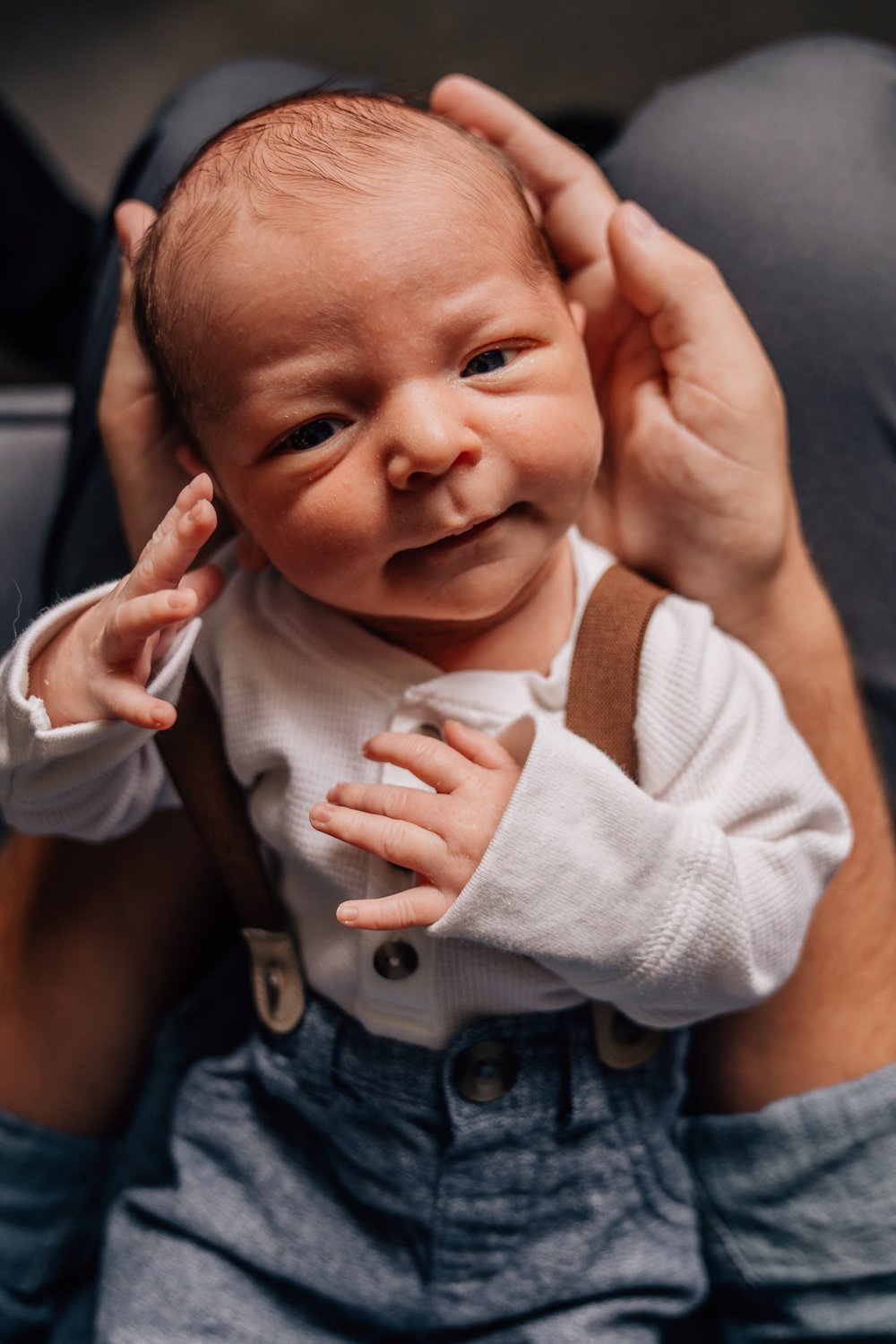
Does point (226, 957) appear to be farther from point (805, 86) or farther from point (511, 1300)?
point (805, 86)

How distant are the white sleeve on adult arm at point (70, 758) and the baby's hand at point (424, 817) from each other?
14cm

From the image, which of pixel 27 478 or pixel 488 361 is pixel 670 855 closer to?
pixel 488 361

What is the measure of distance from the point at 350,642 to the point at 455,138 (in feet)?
1.14

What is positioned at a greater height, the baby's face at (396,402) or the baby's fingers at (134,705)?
the baby's face at (396,402)

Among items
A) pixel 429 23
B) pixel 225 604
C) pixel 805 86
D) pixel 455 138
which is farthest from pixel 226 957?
pixel 429 23

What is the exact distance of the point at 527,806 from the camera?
2.30 ft

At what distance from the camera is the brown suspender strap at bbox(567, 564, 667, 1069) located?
79cm

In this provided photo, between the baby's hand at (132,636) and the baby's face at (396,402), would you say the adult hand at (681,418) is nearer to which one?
the baby's face at (396,402)

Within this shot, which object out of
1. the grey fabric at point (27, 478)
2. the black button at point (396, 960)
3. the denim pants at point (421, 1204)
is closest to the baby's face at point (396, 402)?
the black button at point (396, 960)

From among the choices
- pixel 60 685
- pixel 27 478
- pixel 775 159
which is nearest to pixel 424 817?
pixel 60 685

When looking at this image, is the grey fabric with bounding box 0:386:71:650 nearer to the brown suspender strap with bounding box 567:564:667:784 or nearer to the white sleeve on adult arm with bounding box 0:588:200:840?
the white sleeve on adult arm with bounding box 0:588:200:840

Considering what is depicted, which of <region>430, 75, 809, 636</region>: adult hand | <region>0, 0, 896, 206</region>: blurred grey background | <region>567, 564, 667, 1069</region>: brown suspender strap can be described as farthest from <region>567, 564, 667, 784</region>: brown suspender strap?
<region>0, 0, 896, 206</region>: blurred grey background

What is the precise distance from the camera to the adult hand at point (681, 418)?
883mm

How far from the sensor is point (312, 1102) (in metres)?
0.87
